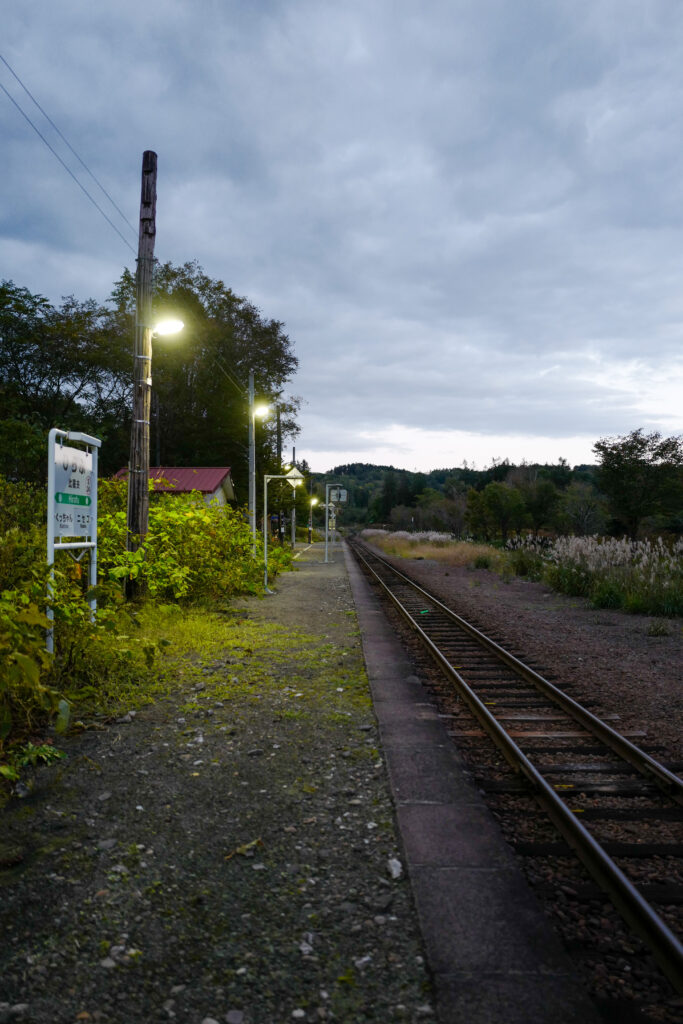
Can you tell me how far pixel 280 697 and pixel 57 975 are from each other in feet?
13.1

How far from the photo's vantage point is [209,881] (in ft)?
10.3

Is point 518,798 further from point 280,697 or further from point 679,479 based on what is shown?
point 679,479

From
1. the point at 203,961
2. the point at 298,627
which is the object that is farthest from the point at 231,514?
the point at 203,961

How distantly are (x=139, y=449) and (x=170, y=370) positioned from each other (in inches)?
1362

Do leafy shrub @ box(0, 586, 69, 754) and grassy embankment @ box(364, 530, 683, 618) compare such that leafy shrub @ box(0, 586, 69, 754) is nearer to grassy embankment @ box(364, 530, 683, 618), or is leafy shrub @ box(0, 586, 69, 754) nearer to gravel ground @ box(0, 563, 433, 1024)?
gravel ground @ box(0, 563, 433, 1024)

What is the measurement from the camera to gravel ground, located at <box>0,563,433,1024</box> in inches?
92.7

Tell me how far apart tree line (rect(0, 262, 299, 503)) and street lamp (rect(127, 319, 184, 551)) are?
24609 mm

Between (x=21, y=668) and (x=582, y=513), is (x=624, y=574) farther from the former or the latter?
(x=582, y=513)

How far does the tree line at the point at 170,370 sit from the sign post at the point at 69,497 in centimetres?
2803

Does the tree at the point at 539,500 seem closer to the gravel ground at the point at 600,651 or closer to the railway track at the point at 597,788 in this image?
the gravel ground at the point at 600,651

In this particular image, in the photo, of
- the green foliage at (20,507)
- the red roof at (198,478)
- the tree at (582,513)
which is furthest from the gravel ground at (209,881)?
the tree at (582,513)

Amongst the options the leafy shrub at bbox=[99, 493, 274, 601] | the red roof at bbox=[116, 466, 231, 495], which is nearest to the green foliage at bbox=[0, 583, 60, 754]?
the leafy shrub at bbox=[99, 493, 274, 601]

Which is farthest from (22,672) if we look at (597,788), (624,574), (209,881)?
(624,574)

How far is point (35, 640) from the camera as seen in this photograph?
427cm
